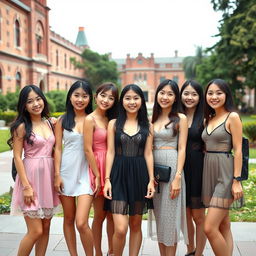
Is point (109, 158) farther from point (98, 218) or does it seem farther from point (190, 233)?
point (190, 233)

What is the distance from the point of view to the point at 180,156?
317 cm

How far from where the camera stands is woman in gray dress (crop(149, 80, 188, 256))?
3.19 metres

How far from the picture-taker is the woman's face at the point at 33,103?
127 inches

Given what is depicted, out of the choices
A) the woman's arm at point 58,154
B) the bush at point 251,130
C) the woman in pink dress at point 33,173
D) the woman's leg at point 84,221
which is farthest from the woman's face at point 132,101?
the bush at point 251,130

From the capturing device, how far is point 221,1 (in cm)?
2509

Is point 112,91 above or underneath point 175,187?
above

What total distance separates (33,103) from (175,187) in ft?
5.25

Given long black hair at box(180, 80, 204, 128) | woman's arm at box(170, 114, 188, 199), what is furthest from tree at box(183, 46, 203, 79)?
woman's arm at box(170, 114, 188, 199)

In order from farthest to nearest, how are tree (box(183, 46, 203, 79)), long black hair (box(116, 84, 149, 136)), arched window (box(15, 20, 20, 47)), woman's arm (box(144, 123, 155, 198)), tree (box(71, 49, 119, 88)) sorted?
1. tree (box(183, 46, 203, 79))
2. tree (box(71, 49, 119, 88))
3. arched window (box(15, 20, 20, 47))
4. long black hair (box(116, 84, 149, 136))
5. woman's arm (box(144, 123, 155, 198))

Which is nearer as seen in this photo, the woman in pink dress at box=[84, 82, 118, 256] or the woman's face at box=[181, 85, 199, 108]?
the woman in pink dress at box=[84, 82, 118, 256]

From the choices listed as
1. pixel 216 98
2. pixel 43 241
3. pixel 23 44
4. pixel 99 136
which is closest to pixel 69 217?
pixel 43 241

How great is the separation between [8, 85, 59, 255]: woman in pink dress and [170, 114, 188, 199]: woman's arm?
1.18 m

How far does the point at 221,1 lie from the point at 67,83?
24.3 metres

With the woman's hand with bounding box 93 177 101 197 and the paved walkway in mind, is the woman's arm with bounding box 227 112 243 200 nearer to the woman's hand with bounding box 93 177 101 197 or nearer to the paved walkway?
the paved walkway
